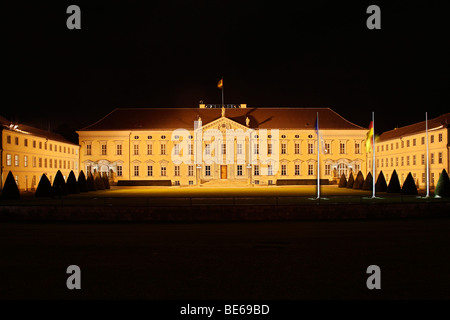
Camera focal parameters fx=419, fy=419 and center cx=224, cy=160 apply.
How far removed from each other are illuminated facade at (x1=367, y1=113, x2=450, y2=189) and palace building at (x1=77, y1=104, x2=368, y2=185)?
4982 millimetres

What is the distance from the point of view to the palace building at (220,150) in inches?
2404

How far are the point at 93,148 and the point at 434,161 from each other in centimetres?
A: 4679

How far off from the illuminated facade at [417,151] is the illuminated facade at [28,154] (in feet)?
149

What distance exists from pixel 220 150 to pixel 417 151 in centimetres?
2670

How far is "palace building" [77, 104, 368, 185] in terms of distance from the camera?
61.1m


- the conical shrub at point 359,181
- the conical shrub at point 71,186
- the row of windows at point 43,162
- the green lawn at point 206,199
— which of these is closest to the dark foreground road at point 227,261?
the green lawn at point 206,199

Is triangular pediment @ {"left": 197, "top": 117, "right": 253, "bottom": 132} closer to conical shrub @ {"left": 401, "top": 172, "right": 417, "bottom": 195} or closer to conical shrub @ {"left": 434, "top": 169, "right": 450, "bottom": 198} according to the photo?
conical shrub @ {"left": 401, "top": 172, "right": 417, "bottom": 195}

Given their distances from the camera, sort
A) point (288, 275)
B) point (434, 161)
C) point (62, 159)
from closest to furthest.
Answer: point (288, 275)
point (434, 161)
point (62, 159)

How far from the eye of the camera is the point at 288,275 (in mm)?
11188

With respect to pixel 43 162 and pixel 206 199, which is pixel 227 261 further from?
pixel 43 162

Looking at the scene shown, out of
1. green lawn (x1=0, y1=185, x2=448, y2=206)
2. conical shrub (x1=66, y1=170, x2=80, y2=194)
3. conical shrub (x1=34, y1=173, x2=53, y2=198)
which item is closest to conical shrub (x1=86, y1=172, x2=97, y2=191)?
conical shrub (x1=66, y1=170, x2=80, y2=194)

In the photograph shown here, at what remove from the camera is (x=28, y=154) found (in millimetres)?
49781
